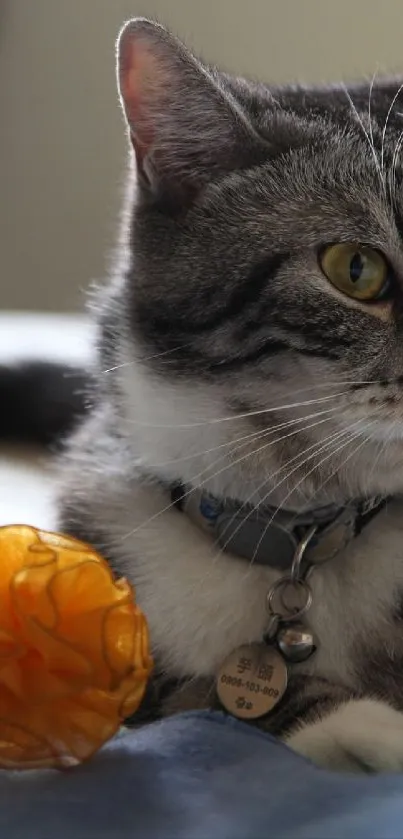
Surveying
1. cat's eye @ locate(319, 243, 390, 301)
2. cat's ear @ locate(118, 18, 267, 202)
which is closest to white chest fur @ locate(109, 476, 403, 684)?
cat's eye @ locate(319, 243, 390, 301)

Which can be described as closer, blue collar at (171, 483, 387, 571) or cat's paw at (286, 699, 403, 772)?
cat's paw at (286, 699, 403, 772)

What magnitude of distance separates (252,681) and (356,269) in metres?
0.37

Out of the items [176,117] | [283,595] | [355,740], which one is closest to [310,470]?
[283,595]

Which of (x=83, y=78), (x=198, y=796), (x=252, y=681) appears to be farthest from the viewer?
(x=83, y=78)

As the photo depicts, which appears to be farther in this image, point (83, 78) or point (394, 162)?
point (83, 78)

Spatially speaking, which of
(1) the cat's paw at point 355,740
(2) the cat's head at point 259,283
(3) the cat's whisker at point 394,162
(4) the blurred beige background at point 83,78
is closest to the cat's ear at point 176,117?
(2) the cat's head at point 259,283

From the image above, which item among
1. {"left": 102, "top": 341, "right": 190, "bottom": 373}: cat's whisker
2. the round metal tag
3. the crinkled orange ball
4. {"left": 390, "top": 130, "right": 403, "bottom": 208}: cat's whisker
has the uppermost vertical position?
{"left": 390, "top": 130, "right": 403, "bottom": 208}: cat's whisker

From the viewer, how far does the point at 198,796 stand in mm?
680

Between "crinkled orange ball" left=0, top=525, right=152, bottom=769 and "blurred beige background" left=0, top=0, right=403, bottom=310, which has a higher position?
"blurred beige background" left=0, top=0, right=403, bottom=310

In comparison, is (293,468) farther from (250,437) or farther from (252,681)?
(252,681)

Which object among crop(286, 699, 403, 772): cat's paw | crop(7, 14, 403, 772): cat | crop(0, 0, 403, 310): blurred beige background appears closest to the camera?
crop(286, 699, 403, 772): cat's paw

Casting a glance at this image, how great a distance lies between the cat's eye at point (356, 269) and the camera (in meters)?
0.88

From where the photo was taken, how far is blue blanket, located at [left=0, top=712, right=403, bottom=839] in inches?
24.9

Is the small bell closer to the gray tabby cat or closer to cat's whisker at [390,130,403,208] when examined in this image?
the gray tabby cat
